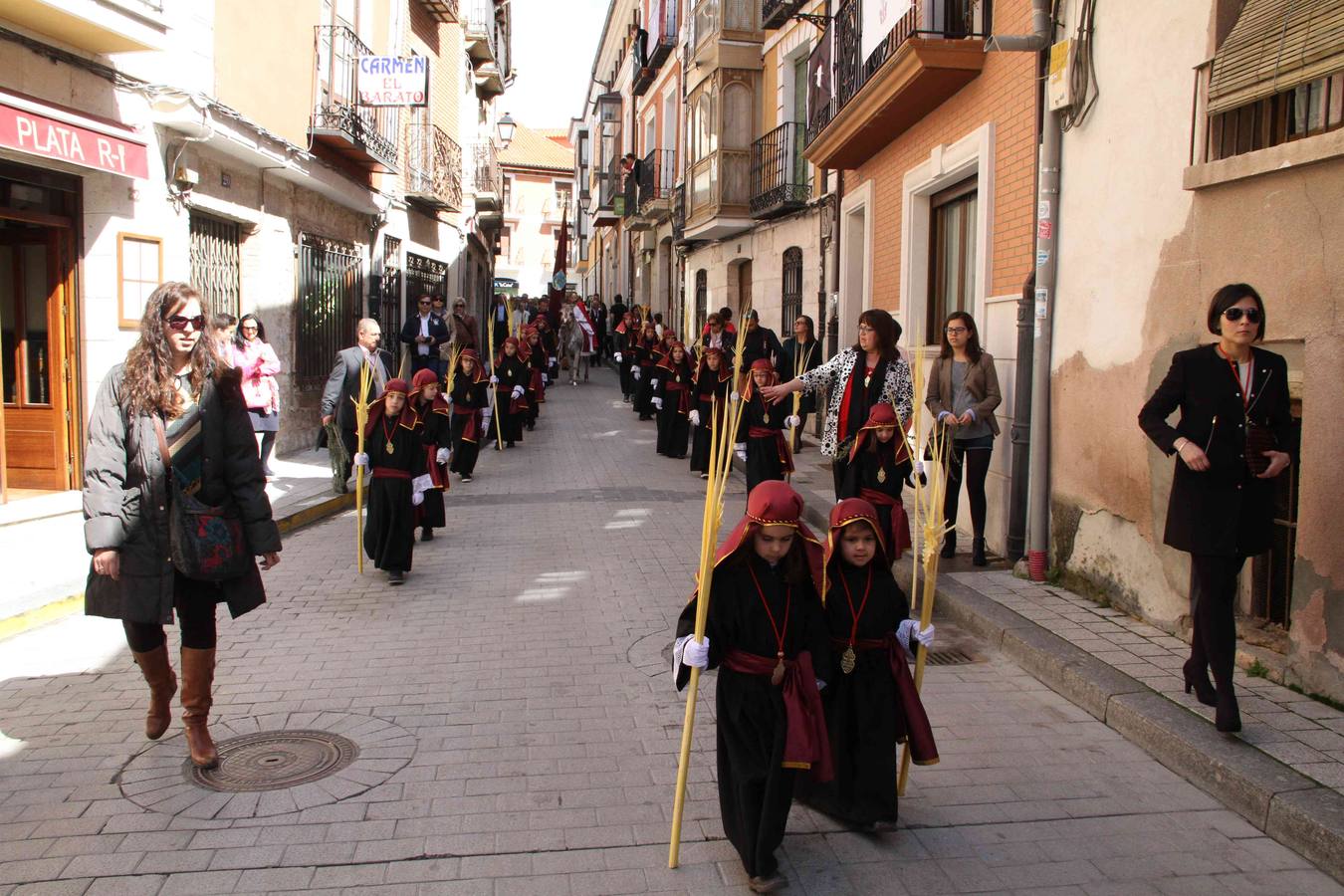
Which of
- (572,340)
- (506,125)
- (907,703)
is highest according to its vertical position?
(506,125)

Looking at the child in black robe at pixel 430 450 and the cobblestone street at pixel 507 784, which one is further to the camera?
the child in black robe at pixel 430 450

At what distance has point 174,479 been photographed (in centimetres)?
429

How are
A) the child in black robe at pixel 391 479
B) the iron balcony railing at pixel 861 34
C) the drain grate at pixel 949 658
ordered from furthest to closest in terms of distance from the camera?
the iron balcony railing at pixel 861 34 → the child in black robe at pixel 391 479 → the drain grate at pixel 949 658

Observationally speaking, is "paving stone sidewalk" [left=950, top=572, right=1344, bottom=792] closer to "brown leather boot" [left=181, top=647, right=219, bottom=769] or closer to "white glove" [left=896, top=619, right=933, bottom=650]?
"white glove" [left=896, top=619, right=933, bottom=650]

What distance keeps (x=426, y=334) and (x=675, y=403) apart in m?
3.76

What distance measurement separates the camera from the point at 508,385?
650 inches

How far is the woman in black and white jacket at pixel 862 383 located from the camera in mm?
7328

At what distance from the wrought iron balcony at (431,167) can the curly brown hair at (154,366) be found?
52.7 feet

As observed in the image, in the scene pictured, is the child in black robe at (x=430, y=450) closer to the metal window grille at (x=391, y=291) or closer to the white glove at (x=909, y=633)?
the white glove at (x=909, y=633)

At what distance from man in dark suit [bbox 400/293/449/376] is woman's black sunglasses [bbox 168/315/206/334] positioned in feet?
37.6

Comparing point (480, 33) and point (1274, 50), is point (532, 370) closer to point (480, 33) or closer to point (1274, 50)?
point (480, 33)

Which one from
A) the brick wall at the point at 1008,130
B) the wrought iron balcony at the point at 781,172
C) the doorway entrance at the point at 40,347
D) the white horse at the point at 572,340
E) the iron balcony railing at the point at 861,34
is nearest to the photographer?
the brick wall at the point at 1008,130

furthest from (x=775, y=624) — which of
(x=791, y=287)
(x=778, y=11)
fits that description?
(x=791, y=287)

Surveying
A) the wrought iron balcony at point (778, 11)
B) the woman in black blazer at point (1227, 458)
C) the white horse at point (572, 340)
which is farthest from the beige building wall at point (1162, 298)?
the white horse at point (572, 340)
